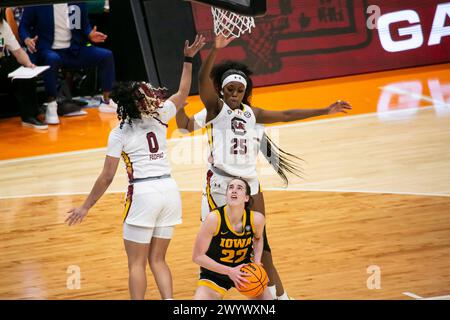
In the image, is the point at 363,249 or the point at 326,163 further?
the point at 326,163

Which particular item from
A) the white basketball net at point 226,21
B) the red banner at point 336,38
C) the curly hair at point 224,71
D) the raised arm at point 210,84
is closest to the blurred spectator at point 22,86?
the red banner at point 336,38

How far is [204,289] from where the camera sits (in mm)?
6359

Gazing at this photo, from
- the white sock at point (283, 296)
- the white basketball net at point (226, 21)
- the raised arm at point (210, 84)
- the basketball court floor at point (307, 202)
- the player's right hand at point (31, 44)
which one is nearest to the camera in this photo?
the raised arm at point (210, 84)

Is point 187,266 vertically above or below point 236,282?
below

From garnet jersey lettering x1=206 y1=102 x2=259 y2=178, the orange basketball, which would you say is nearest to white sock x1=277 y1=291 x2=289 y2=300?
the orange basketball

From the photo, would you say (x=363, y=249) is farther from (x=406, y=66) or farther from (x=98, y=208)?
(x=406, y=66)

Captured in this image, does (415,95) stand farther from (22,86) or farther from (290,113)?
(290,113)

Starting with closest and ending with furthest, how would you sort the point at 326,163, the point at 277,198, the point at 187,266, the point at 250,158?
the point at 250,158
the point at 187,266
the point at 277,198
the point at 326,163

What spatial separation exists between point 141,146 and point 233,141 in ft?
2.49

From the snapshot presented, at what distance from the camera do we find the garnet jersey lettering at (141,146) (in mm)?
6555

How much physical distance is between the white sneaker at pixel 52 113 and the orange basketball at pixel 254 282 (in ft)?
25.2

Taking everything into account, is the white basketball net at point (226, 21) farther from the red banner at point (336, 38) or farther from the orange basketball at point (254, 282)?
the red banner at point (336, 38)

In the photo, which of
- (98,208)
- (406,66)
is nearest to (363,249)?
(98,208)

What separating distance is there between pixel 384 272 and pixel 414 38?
8.15 meters
